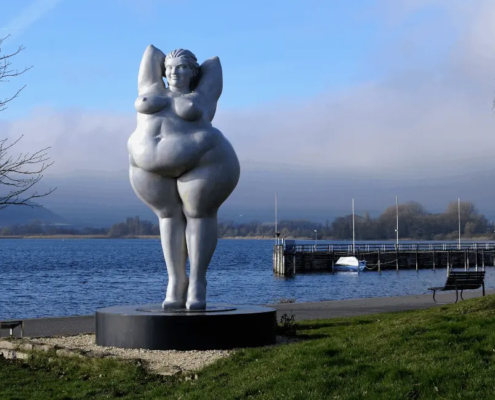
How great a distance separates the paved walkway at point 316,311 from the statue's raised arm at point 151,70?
5.16 meters

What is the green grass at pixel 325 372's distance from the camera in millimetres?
6652

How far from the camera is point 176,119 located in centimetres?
1026

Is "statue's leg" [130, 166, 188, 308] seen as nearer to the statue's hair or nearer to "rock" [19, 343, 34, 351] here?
the statue's hair

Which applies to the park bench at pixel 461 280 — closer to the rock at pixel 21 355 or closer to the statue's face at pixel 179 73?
the statue's face at pixel 179 73

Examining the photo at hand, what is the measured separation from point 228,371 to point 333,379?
5.52ft

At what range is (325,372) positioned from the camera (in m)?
7.22

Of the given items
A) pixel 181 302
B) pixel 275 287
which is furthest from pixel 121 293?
pixel 181 302

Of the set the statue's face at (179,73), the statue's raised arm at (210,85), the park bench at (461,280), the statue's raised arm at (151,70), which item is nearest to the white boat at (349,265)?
the park bench at (461,280)

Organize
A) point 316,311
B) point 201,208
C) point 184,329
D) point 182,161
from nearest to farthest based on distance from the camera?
point 184,329, point 182,161, point 201,208, point 316,311

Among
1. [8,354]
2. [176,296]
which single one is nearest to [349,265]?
[176,296]

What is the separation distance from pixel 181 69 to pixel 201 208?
1969 mm

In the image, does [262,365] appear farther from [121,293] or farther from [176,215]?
[121,293]

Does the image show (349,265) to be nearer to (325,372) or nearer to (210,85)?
(210,85)

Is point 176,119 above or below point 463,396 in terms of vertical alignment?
above
